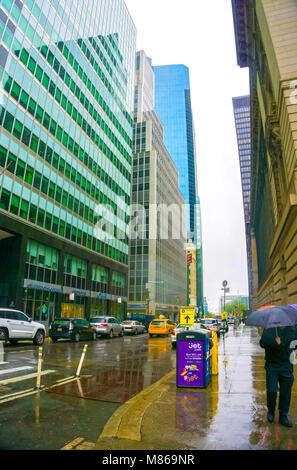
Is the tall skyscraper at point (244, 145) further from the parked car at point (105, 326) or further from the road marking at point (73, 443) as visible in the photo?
the road marking at point (73, 443)

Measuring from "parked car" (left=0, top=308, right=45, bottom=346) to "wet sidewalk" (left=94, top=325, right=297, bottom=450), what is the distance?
1094 cm

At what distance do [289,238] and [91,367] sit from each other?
10307mm

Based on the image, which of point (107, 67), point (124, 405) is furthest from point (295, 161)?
point (107, 67)

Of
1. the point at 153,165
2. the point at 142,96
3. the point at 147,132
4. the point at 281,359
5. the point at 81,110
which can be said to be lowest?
the point at 281,359

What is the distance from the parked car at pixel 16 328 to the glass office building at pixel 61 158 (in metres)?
12.2

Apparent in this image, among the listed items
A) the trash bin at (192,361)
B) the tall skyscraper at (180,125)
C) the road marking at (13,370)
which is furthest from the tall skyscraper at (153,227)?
the tall skyscraper at (180,125)

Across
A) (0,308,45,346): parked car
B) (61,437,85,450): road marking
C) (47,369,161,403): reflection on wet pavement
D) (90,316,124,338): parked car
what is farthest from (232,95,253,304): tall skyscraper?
(61,437,85,450): road marking

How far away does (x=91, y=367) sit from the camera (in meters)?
11.6

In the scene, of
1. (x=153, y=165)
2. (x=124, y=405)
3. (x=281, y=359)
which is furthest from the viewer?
(x=153, y=165)

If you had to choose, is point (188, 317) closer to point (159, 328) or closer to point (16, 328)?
point (16, 328)

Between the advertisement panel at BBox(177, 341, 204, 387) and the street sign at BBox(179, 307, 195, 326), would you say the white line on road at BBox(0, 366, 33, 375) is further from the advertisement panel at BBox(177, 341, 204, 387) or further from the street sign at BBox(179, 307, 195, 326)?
the street sign at BBox(179, 307, 195, 326)

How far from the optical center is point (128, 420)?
5078mm
